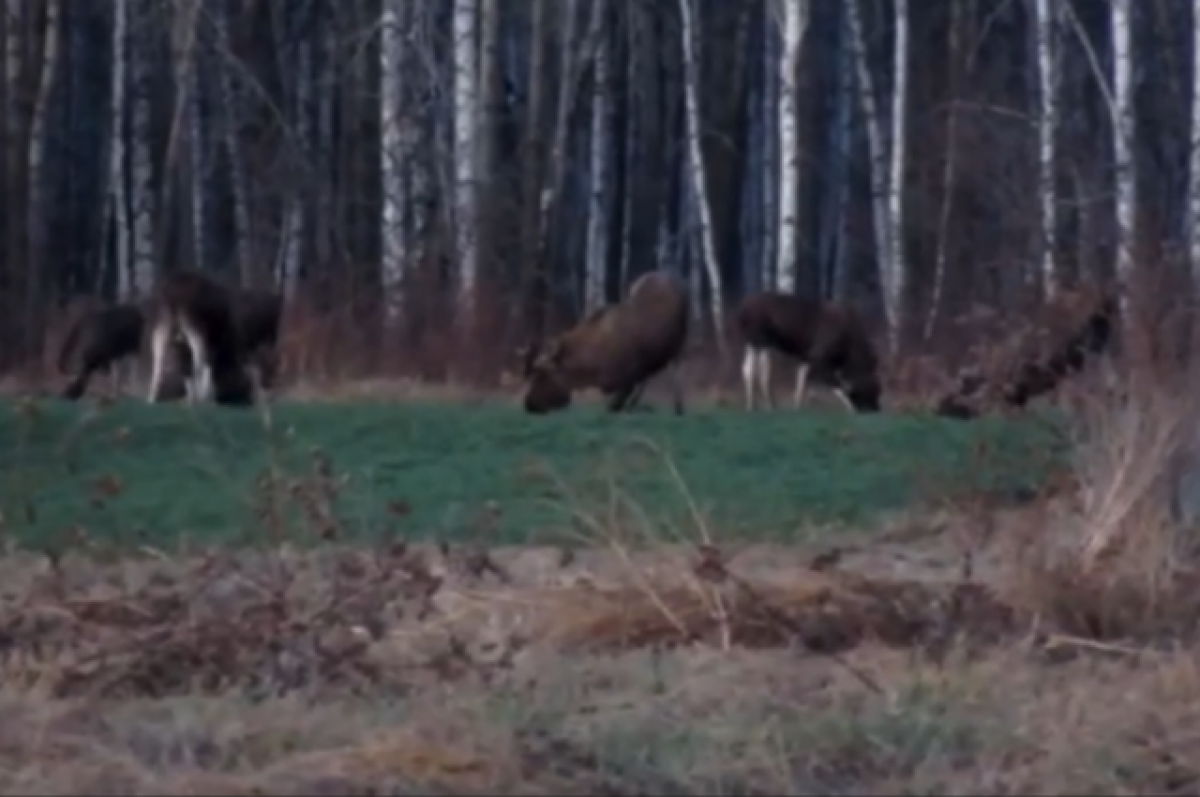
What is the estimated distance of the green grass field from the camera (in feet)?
47.1

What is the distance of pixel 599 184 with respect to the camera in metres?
40.3

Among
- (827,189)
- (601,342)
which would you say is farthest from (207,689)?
(827,189)

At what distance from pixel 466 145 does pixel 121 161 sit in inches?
388

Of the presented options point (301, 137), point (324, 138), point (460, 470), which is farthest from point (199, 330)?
point (324, 138)

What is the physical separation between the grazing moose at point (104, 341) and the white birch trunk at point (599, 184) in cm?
1126

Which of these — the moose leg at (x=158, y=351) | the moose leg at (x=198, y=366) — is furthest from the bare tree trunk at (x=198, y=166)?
the moose leg at (x=198, y=366)

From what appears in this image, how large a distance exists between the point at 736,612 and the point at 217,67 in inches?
1271

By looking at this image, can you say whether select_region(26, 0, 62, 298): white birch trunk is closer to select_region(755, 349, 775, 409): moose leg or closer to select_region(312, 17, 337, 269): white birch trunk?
select_region(312, 17, 337, 269): white birch trunk

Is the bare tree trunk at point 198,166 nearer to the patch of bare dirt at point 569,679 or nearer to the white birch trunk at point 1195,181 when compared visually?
the white birch trunk at point 1195,181

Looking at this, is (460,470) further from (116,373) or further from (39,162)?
(39,162)

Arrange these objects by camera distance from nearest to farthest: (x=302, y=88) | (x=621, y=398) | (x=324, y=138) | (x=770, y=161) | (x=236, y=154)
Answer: (x=621, y=398) → (x=770, y=161) → (x=236, y=154) → (x=302, y=88) → (x=324, y=138)

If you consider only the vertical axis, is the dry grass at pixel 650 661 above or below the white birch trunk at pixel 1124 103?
below

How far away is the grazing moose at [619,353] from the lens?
81.0ft

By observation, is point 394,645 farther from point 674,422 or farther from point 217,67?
point 217,67
